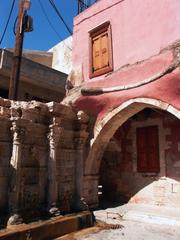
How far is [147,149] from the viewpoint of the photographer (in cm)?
773

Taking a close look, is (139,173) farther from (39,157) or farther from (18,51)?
(18,51)

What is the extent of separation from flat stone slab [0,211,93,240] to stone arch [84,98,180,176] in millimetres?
1380

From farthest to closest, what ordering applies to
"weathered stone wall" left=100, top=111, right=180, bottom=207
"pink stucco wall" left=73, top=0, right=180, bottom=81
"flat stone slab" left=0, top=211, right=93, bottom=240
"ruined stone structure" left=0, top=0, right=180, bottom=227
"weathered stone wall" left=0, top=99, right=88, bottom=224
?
"weathered stone wall" left=100, top=111, right=180, bottom=207 < "pink stucco wall" left=73, top=0, right=180, bottom=81 < "ruined stone structure" left=0, top=0, right=180, bottom=227 < "weathered stone wall" left=0, top=99, right=88, bottom=224 < "flat stone slab" left=0, top=211, right=93, bottom=240

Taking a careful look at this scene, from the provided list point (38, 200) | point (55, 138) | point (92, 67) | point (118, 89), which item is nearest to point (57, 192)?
point (38, 200)

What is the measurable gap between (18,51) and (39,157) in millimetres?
4056

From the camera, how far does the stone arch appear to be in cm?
639

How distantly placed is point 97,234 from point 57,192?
130cm

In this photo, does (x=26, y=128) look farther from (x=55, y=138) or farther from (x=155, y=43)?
(x=155, y=43)

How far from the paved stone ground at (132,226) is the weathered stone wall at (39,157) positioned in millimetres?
790

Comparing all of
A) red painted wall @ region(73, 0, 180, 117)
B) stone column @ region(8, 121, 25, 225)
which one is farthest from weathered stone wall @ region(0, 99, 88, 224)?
red painted wall @ region(73, 0, 180, 117)

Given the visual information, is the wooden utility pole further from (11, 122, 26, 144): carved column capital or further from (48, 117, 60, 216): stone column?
(11, 122, 26, 144): carved column capital

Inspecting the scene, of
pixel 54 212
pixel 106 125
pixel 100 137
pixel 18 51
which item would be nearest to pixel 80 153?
pixel 100 137

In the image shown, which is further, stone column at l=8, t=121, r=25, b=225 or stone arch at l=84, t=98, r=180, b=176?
stone arch at l=84, t=98, r=180, b=176

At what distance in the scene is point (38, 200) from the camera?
5879 mm
